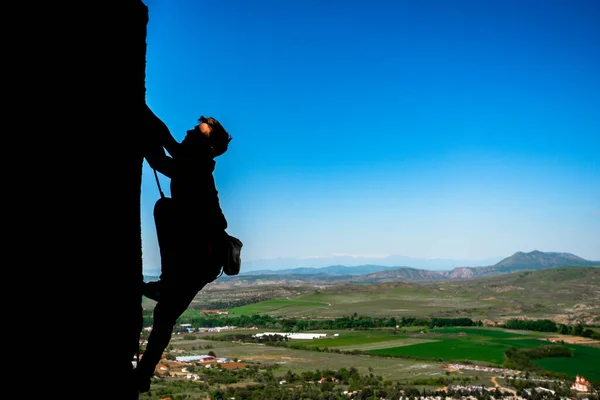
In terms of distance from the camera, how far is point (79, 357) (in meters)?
1.98

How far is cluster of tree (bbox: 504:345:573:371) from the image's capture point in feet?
218

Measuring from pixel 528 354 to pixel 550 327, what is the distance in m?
30.6

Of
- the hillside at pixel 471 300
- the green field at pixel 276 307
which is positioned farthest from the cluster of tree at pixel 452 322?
the green field at pixel 276 307

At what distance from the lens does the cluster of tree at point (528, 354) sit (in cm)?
6650

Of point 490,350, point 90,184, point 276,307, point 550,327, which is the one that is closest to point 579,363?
point 490,350

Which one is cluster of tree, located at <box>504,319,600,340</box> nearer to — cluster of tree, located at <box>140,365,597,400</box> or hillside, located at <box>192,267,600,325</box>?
hillside, located at <box>192,267,600,325</box>

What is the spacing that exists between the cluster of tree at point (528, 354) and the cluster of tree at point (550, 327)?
17.6 metres

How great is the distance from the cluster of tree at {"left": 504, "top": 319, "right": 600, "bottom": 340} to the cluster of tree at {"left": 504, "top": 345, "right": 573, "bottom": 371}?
17.6 m

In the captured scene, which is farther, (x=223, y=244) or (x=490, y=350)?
(x=490, y=350)

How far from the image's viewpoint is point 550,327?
320 feet

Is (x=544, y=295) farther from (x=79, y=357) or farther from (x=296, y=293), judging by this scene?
(x=79, y=357)

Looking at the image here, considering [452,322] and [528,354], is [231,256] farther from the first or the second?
[452,322]

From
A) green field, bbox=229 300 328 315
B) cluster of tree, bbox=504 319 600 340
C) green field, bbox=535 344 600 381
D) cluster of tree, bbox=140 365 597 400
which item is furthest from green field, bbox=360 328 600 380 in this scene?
green field, bbox=229 300 328 315

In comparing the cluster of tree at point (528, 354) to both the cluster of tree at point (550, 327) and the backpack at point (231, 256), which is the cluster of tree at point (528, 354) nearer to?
the cluster of tree at point (550, 327)
